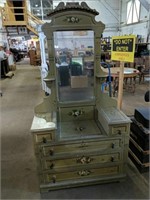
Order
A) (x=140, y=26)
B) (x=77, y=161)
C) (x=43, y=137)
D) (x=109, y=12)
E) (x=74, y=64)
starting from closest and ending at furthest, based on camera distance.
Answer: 1. (x=43, y=137)
2. (x=77, y=161)
3. (x=74, y=64)
4. (x=140, y=26)
5. (x=109, y=12)

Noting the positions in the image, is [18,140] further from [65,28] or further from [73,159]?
[65,28]

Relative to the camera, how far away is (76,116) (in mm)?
2049

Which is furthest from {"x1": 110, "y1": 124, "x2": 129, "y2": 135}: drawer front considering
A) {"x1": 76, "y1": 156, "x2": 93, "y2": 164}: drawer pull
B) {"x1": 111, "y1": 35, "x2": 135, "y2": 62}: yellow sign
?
{"x1": 111, "y1": 35, "x2": 135, "y2": 62}: yellow sign

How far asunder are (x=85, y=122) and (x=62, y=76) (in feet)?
1.98

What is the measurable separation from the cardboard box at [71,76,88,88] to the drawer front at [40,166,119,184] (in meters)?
0.92

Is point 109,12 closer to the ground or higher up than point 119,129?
higher up

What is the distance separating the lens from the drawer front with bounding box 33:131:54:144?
1.62 meters

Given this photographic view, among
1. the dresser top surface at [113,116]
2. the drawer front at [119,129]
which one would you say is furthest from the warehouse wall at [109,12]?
the drawer front at [119,129]

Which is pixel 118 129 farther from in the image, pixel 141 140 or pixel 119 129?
pixel 141 140

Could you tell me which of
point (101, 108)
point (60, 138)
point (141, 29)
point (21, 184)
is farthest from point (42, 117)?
point (141, 29)

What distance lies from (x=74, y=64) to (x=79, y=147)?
0.91 m

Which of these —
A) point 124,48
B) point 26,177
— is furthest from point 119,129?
point 26,177

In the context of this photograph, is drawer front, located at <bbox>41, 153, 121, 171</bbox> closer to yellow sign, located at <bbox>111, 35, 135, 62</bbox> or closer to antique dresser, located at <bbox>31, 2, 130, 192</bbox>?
antique dresser, located at <bbox>31, 2, 130, 192</bbox>

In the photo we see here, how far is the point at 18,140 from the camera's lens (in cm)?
291
